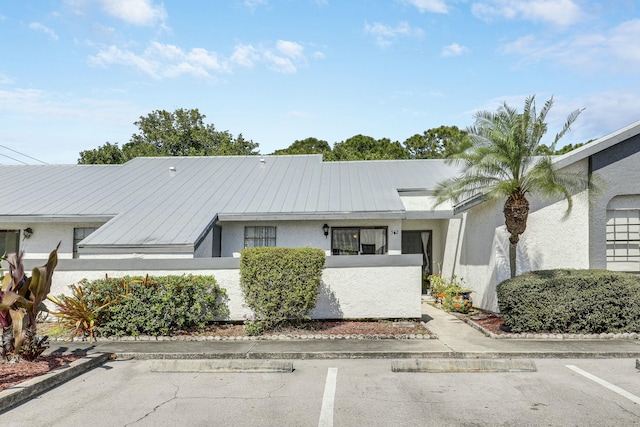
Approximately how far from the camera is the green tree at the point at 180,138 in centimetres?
3553

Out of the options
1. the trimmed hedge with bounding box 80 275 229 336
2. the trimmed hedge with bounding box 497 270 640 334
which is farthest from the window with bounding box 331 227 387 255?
the trimmed hedge with bounding box 80 275 229 336

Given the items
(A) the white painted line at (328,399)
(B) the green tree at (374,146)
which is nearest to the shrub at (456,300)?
(A) the white painted line at (328,399)

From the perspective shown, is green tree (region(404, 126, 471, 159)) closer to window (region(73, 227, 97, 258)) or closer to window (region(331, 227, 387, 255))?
window (region(331, 227, 387, 255))

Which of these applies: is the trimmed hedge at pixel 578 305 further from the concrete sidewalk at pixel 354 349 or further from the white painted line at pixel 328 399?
the white painted line at pixel 328 399

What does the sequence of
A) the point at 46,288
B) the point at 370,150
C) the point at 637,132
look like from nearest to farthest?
the point at 46,288
the point at 637,132
the point at 370,150

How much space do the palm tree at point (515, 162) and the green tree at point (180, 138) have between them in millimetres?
25112

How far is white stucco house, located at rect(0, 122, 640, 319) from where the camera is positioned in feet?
37.6

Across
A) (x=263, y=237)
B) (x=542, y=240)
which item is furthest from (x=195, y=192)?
(x=542, y=240)

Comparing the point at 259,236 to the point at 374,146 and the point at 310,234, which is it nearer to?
the point at 310,234

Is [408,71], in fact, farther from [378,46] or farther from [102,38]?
[102,38]

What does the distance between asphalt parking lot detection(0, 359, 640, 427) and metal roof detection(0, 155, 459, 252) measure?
592 cm

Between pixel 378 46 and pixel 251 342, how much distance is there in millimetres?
9136

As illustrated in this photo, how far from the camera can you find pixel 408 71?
48.8 ft

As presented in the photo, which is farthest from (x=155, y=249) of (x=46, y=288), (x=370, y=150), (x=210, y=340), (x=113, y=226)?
(x=370, y=150)
